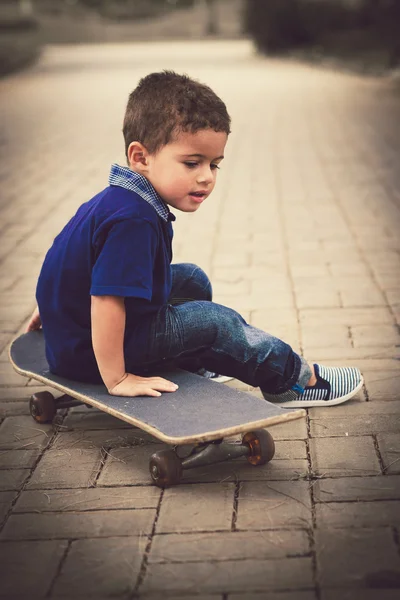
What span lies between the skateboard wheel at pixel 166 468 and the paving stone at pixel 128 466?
8 centimetres

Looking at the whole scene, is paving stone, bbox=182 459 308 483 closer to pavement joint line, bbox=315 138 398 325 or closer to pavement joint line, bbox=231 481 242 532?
pavement joint line, bbox=231 481 242 532

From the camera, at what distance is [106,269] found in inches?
110

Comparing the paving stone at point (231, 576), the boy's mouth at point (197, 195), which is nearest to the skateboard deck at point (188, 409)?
the paving stone at point (231, 576)

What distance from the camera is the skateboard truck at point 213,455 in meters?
2.73

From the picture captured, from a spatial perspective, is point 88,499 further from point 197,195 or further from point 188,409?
point 197,195

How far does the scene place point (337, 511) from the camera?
2.55 metres

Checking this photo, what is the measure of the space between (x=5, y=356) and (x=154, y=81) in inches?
65.6

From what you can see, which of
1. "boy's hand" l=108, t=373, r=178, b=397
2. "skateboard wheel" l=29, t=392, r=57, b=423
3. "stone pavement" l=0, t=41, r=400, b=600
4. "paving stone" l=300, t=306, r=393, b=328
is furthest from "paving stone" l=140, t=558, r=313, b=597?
"paving stone" l=300, t=306, r=393, b=328

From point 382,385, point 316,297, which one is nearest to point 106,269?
point 382,385

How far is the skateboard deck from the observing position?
8.63 feet

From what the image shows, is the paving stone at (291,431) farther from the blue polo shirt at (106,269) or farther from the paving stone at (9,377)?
the paving stone at (9,377)

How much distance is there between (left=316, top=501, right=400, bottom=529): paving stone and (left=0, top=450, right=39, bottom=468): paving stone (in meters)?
1.00

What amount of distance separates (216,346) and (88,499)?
2.31 ft

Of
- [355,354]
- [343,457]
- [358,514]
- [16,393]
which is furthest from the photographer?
[355,354]
